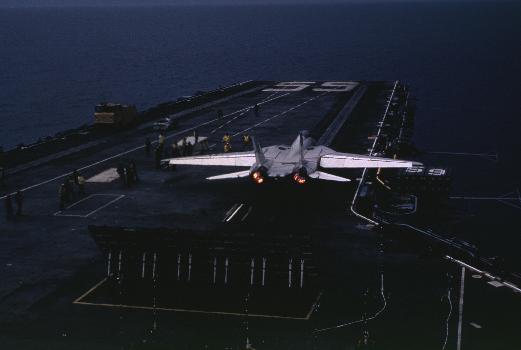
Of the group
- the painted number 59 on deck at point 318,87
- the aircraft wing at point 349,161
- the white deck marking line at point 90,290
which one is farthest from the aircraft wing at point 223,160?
the painted number 59 on deck at point 318,87

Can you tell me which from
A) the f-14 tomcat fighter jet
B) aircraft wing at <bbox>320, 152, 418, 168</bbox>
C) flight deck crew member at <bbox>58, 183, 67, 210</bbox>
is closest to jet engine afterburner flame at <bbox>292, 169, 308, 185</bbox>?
the f-14 tomcat fighter jet

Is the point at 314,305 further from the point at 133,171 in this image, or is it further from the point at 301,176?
the point at 133,171

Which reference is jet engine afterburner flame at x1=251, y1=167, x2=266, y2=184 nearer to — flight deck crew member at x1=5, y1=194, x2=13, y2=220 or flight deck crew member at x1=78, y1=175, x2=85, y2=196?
flight deck crew member at x1=78, y1=175, x2=85, y2=196

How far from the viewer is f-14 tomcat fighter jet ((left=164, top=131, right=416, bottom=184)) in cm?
4734

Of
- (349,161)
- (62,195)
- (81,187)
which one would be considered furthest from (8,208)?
(349,161)

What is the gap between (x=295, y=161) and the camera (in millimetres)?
50094

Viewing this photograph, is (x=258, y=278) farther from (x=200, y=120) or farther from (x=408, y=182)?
(x=200, y=120)

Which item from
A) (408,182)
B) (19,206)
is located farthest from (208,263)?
(408,182)

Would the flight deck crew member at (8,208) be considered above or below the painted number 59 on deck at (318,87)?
below

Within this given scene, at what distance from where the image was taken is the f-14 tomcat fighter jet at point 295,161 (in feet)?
155

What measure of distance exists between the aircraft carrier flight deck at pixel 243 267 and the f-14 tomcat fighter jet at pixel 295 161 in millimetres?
1620

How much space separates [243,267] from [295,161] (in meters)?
18.2

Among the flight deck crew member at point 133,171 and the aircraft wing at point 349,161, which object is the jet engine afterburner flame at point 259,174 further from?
the flight deck crew member at point 133,171

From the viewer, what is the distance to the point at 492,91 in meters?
143
